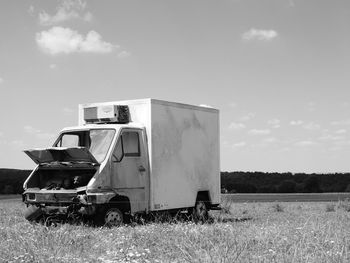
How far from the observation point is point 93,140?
13969mm

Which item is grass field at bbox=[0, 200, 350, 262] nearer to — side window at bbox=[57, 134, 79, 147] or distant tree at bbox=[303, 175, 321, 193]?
side window at bbox=[57, 134, 79, 147]

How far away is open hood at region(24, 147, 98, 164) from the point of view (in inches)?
508

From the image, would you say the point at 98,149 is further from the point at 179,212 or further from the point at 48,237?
the point at 48,237

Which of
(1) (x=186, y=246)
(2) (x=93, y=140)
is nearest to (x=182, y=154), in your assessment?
(2) (x=93, y=140)

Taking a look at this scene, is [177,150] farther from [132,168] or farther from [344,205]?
[344,205]

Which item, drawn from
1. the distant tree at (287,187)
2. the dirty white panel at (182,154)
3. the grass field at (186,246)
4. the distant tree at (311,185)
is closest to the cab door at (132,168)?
the dirty white panel at (182,154)

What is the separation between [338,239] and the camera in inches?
324

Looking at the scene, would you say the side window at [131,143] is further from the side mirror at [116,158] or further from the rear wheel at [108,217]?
the rear wheel at [108,217]

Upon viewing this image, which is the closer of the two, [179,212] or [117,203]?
[117,203]

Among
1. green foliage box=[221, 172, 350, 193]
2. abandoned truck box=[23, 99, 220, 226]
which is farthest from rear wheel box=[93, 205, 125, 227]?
green foliage box=[221, 172, 350, 193]

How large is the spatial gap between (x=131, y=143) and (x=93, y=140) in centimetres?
95

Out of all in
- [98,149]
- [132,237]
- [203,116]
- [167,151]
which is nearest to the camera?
[132,237]

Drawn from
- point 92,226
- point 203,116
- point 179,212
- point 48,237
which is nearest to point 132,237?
point 48,237

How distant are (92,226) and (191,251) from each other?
5668 millimetres
